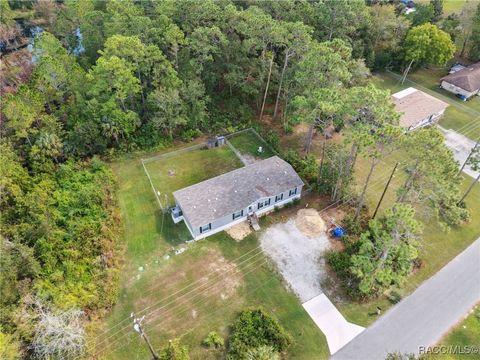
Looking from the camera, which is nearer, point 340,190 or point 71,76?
point 340,190

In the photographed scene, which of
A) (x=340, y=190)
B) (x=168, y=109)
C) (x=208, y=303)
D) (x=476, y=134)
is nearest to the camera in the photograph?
(x=208, y=303)

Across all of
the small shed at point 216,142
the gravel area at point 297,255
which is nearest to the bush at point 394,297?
the gravel area at point 297,255

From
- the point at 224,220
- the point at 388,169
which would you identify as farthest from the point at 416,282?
the point at 224,220

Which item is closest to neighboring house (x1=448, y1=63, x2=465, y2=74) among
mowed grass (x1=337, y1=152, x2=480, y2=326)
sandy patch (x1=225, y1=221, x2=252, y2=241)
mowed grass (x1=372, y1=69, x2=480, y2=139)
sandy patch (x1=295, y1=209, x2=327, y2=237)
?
mowed grass (x1=372, y1=69, x2=480, y2=139)

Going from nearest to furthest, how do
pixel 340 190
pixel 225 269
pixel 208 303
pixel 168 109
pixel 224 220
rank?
pixel 208 303
pixel 225 269
pixel 224 220
pixel 340 190
pixel 168 109

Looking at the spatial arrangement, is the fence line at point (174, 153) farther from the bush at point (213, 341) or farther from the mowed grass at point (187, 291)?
the bush at point (213, 341)

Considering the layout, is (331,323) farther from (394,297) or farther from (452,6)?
(452,6)

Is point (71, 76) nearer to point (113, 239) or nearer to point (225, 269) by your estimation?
point (113, 239)
